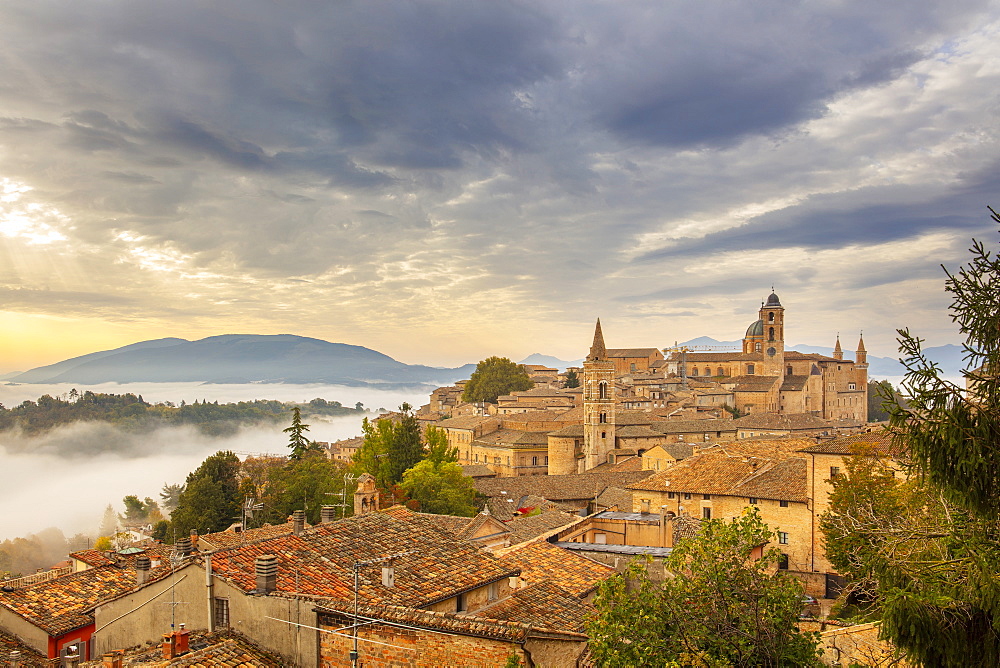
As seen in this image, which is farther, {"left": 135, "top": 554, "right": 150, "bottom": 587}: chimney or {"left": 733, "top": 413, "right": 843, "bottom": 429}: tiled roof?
{"left": 733, "top": 413, "right": 843, "bottom": 429}: tiled roof

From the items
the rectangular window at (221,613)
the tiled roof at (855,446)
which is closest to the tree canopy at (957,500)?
the rectangular window at (221,613)

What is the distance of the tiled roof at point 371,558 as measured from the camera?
12898 millimetres

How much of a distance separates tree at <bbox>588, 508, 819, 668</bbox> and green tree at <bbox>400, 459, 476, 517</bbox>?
3589cm

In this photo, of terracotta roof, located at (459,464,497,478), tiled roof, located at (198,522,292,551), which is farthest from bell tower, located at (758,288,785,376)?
tiled roof, located at (198,522,292,551)

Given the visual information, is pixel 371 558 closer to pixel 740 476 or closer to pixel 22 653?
pixel 22 653

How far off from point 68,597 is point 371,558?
404 inches

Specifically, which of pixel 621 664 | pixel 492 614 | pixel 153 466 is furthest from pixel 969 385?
pixel 153 466

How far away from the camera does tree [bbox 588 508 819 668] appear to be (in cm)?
809

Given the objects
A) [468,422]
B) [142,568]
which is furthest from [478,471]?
[142,568]

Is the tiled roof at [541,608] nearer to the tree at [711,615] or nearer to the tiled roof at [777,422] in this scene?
the tree at [711,615]

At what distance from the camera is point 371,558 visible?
14742 millimetres

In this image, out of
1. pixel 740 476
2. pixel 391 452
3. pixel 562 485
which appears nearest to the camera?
pixel 740 476

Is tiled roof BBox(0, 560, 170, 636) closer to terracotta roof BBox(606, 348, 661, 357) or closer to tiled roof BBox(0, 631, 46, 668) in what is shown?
tiled roof BBox(0, 631, 46, 668)

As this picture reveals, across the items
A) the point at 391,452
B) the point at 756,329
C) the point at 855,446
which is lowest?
the point at 391,452
